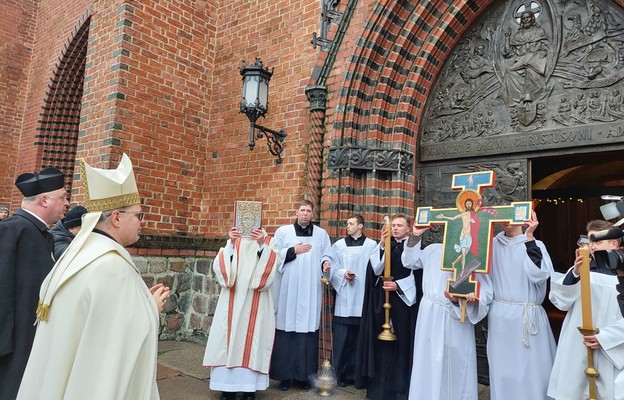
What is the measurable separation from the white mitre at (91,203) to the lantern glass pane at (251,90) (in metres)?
3.79

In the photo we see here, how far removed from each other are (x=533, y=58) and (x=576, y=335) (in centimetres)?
316

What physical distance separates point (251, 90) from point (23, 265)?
3.67 metres

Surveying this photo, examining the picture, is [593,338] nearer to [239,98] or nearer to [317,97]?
[317,97]

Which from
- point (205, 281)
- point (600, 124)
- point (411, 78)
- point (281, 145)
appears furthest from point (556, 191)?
point (205, 281)

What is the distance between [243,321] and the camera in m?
4.68

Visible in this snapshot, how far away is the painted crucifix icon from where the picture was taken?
363cm

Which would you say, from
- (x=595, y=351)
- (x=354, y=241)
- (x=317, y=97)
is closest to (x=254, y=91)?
(x=317, y=97)

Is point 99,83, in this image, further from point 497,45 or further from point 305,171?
point 497,45

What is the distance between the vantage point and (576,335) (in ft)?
10.7

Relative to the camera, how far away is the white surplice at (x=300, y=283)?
511 cm

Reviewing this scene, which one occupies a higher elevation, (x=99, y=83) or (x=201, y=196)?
(x=99, y=83)

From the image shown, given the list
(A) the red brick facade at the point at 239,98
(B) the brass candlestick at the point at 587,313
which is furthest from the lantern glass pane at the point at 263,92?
(B) the brass candlestick at the point at 587,313

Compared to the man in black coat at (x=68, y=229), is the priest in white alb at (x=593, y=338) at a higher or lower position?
lower

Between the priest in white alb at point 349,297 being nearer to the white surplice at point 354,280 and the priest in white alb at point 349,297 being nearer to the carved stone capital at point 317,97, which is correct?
the white surplice at point 354,280
